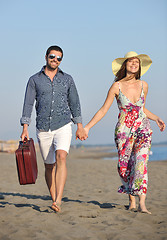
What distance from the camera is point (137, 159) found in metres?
4.96

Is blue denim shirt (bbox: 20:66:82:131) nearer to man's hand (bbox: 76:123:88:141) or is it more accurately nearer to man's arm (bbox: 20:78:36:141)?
man's arm (bbox: 20:78:36:141)

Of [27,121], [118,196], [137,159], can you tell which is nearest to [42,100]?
[27,121]

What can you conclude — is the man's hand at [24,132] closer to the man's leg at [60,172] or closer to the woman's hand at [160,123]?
the man's leg at [60,172]

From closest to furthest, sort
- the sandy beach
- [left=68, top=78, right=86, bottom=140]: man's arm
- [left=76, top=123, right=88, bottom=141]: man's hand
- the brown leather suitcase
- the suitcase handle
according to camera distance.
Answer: the sandy beach → the brown leather suitcase → the suitcase handle → [left=76, top=123, right=88, bottom=141]: man's hand → [left=68, top=78, right=86, bottom=140]: man's arm

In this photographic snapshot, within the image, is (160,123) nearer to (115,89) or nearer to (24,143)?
(115,89)

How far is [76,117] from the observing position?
17.5 feet

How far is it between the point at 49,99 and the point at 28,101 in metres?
0.33

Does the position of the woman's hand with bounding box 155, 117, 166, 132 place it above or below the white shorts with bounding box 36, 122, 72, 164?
above

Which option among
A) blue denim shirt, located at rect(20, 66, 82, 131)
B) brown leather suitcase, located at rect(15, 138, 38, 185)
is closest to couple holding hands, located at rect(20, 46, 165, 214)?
blue denim shirt, located at rect(20, 66, 82, 131)

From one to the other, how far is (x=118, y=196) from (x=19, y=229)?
342cm

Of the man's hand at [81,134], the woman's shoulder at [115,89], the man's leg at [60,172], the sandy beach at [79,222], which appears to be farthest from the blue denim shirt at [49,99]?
the sandy beach at [79,222]

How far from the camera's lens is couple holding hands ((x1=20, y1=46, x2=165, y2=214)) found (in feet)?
16.4

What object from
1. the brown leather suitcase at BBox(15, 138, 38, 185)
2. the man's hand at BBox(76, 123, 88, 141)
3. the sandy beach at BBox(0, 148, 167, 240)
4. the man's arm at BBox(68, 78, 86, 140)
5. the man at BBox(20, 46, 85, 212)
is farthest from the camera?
the man's arm at BBox(68, 78, 86, 140)

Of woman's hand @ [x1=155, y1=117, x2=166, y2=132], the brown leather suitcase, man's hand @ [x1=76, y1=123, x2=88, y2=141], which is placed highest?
woman's hand @ [x1=155, y1=117, x2=166, y2=132]
